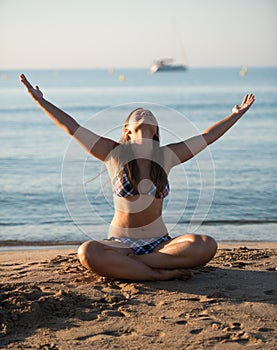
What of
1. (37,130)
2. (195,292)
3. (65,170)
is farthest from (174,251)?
(37,130)

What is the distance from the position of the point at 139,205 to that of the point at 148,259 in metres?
0.49

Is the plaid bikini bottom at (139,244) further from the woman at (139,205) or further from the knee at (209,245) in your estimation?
the knee at (209,245)

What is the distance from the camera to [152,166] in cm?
516

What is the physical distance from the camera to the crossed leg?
16.3ft

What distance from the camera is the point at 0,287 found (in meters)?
4.89

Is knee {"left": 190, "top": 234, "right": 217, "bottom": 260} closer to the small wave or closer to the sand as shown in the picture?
the sand

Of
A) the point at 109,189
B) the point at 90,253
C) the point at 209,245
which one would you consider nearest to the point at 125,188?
the point at 90,253

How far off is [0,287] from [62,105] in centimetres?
3669

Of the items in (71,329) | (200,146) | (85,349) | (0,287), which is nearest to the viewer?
(85,349)

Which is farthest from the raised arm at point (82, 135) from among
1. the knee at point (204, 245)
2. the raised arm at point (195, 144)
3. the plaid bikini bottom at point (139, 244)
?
the knee at point (204, 245)

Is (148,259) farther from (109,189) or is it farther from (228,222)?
(109,189)

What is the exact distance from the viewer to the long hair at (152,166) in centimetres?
508

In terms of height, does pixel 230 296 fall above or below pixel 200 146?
below

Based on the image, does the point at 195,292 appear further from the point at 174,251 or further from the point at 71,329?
the point at 71,329
